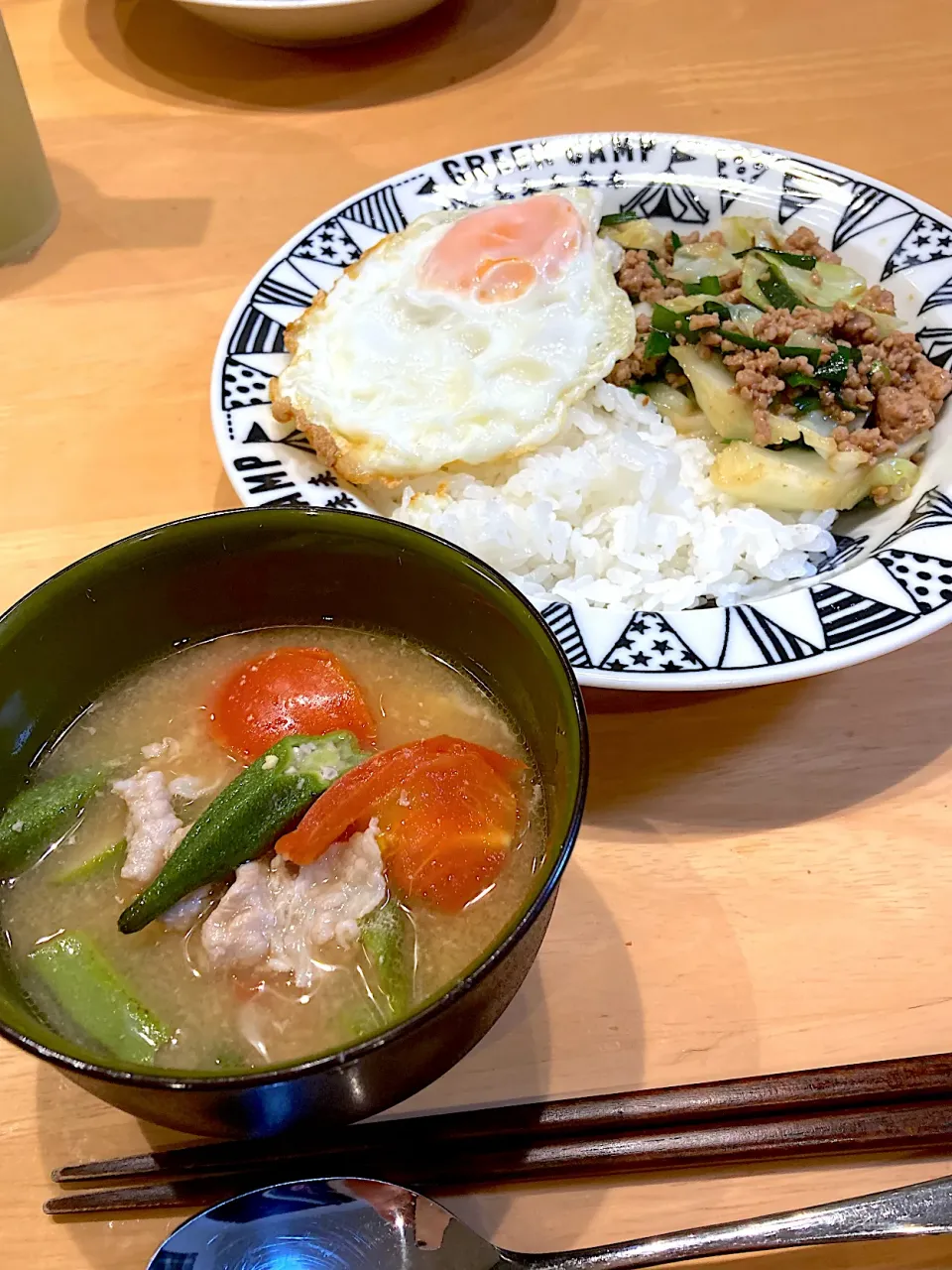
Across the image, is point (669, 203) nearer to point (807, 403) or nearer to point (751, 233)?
point (751, 233)

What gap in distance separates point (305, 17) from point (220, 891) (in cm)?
218

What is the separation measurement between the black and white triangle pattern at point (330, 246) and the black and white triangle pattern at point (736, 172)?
0.69 meters

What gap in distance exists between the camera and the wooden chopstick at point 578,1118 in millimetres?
926

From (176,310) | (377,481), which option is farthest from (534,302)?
(176,310)

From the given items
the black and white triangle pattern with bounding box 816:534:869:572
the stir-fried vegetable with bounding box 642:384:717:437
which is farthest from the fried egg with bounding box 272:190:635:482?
the black and white triangle pattern with bounding box 816:534:869:572

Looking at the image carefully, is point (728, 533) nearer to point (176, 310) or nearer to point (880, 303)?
point (880, 303)

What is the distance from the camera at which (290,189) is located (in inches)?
88.5

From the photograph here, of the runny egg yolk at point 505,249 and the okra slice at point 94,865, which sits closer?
the okra slice at point 94,865

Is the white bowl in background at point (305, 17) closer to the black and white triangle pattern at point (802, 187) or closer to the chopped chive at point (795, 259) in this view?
the black and white triangle pattern at point (802, 187)

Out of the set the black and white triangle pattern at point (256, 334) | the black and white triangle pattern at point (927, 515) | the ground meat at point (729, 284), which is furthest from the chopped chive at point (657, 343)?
the black and white triangle pattern at point (256, 334)

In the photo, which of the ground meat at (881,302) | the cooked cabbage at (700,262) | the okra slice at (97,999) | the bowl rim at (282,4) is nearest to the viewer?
the okra slice at (97,999)

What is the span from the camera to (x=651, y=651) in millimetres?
1199

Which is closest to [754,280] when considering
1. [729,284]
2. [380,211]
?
[729,284]

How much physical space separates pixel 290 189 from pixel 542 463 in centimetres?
108
